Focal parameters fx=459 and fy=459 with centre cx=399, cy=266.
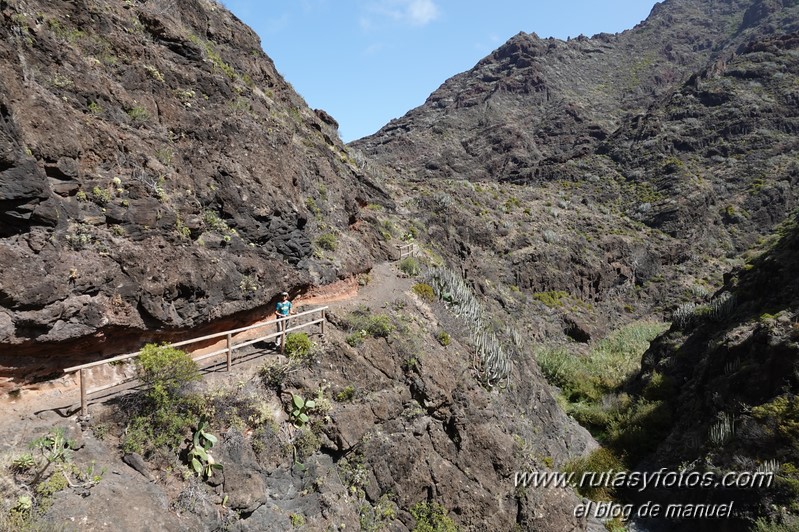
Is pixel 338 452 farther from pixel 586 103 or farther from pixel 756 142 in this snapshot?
pixel 586 103

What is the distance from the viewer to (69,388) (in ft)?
29.5

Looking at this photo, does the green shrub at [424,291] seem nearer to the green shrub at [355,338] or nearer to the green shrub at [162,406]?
the green shrub at [355,338]

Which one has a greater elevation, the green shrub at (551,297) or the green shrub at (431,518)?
the green shrub at (551,297)

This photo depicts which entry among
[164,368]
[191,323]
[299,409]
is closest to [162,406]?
[164,368]

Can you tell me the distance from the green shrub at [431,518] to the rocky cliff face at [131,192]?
23.8 feet

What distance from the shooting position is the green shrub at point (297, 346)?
492 inches

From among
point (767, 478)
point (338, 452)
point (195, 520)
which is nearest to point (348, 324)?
point (338, 452)

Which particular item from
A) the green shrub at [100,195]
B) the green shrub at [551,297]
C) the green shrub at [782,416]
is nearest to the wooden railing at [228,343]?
the green shrub at [100,195]

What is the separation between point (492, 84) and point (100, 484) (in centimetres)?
11732

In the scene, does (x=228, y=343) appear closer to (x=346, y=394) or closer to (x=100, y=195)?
(x=346, y=394)

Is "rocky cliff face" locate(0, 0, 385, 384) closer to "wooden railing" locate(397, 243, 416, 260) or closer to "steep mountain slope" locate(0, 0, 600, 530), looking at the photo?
"steep mountain slope" locate(0, 0, 600, 530)

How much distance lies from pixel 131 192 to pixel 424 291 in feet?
40.4

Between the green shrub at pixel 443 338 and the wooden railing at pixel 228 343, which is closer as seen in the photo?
the wooden railing at pixel 228 343

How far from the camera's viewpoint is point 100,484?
745 cm
